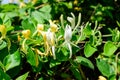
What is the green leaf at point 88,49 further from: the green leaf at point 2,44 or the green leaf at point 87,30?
the green leaf at point 2,44

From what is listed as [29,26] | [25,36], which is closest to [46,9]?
[29,26]

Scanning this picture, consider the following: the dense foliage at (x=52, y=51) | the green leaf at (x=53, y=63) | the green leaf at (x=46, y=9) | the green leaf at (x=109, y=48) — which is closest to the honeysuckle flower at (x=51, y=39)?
the dense foliage at (x=52, y=51)

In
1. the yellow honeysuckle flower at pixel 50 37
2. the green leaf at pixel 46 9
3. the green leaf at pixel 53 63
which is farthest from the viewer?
the green leaf at pixel 46 9

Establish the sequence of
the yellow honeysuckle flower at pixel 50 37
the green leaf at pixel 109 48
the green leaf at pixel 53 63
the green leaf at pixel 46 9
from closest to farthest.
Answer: the yellow honeysuckle flower at pixel 50 37, the green leaf at pixel 53 63, the green leaf at pixel 109 48, the green leaf at pixel 46 9

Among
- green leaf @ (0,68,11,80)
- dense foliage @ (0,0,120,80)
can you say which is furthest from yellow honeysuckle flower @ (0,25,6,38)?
green leaf @ (0,68,11,80)

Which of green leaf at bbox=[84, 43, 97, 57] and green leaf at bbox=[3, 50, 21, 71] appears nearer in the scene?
green leaf at bbox=[3, 50, 21, 71]

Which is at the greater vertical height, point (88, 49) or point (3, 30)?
point (3, 30)

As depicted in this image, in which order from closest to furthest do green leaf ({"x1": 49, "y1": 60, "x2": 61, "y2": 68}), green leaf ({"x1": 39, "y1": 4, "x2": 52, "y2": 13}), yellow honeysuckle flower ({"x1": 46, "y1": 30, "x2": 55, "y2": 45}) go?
1. yellow honeysuckle flower ({"x1": 46, "y1": 30, "x2": 55, "y2": 45})
2. green leaf ({"x1": 49, "y1": 60, "x2": 61, "y2": 68})
3. green leaf ({"x1": 39, "y1": 4, "x2": 52, "y2": 13})

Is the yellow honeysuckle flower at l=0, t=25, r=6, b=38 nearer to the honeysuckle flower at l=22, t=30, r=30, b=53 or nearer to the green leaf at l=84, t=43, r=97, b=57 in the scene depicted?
the honeysuckle flower at l=22, t=30, r=30, b=53

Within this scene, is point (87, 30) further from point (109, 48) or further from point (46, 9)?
point (46, 9)
